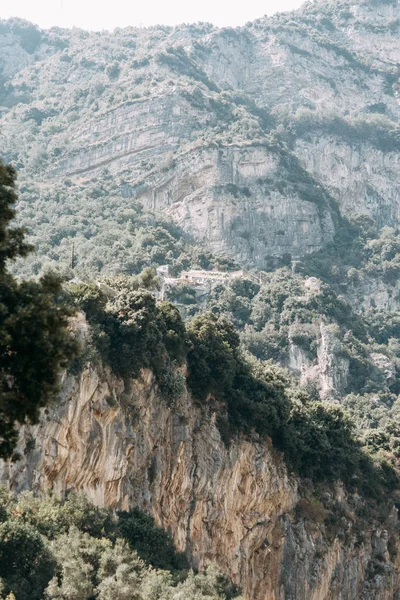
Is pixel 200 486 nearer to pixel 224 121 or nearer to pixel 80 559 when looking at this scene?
pixel 80 559

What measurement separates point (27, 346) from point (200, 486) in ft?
87.1

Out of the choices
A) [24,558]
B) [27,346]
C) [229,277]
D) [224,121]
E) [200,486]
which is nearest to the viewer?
[27,346]

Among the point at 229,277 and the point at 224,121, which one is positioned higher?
the point at 224,121

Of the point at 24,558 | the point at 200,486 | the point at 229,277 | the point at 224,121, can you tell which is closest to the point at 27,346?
the point at 24,558

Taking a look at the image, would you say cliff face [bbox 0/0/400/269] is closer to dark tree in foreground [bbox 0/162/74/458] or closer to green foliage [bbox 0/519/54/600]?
green foliage [bbox 0/519/54/600]

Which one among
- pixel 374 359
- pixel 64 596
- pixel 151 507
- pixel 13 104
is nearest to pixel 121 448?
pixel 151 507

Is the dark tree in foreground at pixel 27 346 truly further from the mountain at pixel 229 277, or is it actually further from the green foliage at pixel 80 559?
the mountain at pixel 229 277

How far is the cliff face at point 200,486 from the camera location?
1321 inches

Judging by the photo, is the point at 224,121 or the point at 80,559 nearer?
the point at 80,559

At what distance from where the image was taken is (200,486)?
41.1m

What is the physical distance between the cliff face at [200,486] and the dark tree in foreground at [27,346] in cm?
1540

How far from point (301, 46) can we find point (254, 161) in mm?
66150

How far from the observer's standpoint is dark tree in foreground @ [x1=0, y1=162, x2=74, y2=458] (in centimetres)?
1598

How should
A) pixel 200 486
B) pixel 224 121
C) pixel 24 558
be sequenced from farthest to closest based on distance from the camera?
pixel 224 121
pixel 200 486
pixel 24 558
